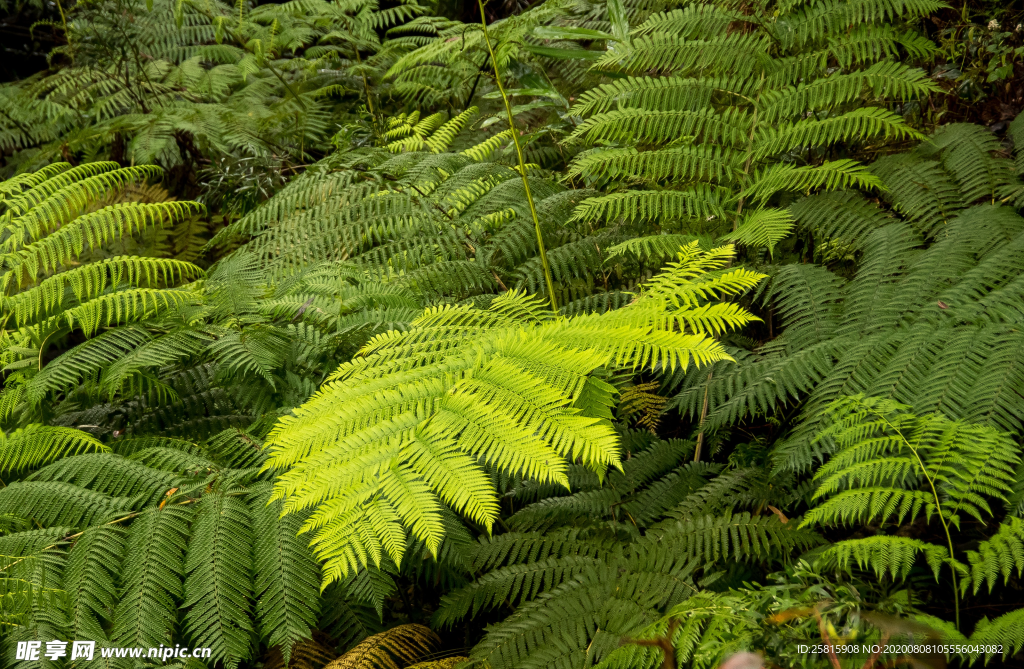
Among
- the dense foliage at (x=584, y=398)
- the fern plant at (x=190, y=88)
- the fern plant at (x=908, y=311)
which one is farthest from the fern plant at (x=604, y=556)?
the fern plant at (x=190, y=88)

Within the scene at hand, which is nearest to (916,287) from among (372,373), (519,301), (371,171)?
(519,301)

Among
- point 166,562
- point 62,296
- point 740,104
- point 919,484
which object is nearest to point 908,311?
point 919,484

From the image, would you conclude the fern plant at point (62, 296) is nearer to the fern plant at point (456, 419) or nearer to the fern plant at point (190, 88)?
the fern plant at point (456, 419)

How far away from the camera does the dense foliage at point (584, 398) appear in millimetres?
1193

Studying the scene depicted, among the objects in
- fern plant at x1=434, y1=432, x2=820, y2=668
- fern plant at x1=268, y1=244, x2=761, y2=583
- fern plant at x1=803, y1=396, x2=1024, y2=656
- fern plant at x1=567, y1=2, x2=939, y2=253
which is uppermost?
fern plant at x1=567, y1=2, x2=939, y2=253

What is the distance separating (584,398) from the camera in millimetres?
1405

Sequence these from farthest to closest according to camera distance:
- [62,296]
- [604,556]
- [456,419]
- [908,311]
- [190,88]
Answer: [190,88] → [62,296] → [908,311] → [604,556] → [456,419]

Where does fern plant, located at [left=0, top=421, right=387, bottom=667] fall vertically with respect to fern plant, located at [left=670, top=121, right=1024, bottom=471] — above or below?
below

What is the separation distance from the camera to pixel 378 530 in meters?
1.08

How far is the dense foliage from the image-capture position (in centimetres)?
119

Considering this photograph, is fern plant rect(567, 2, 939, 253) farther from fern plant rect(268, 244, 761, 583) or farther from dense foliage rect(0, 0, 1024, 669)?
fern plant rect(268, 244, 761, 583)

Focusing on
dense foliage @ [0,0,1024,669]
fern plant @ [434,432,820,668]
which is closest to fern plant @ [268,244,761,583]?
dense foliage @ [0,0,1024,669]

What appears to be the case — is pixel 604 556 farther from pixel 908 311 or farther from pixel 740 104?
pixel 740 104

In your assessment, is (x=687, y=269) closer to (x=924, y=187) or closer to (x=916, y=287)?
(x=916, y=287)
